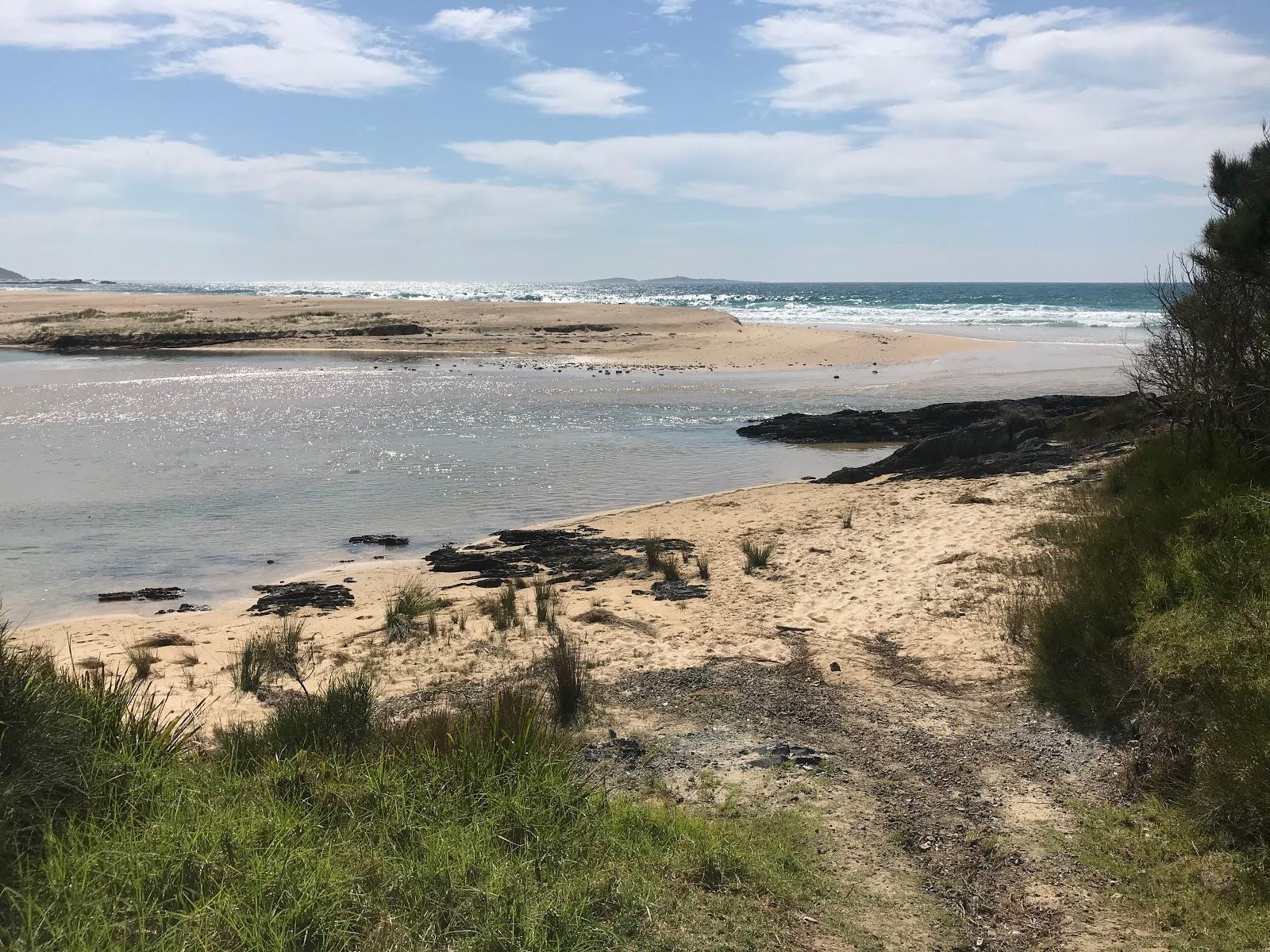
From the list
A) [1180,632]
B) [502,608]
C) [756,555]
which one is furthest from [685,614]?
[1180,632]

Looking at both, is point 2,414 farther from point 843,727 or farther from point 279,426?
point 843,727

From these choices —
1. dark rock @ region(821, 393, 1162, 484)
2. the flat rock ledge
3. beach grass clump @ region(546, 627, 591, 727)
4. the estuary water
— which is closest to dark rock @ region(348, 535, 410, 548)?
the estuary water

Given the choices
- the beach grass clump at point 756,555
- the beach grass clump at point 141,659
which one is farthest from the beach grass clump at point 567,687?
the beach grass clump at point 756,555

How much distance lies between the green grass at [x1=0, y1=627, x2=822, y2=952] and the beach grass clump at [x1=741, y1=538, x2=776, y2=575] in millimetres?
5917

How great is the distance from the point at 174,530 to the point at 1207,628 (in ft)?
42.8

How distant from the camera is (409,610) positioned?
30.9 ft

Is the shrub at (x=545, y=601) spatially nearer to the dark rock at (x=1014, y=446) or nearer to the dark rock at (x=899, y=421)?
the dark rock at (x=1014, y=446)

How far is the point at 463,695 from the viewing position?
23.1ft

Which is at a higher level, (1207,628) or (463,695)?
(1207,628)

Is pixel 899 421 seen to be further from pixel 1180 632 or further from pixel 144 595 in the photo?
pixel 1180 632

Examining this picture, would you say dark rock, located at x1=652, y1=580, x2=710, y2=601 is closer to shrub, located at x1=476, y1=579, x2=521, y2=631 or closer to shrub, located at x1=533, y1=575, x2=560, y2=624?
shrub, located at x1=533, y1=575, x2=560, y2=624

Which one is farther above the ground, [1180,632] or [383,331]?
[383,331]

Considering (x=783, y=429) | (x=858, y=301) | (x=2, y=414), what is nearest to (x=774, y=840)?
(x=783, y=429)

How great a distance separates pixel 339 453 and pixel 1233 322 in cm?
1678
